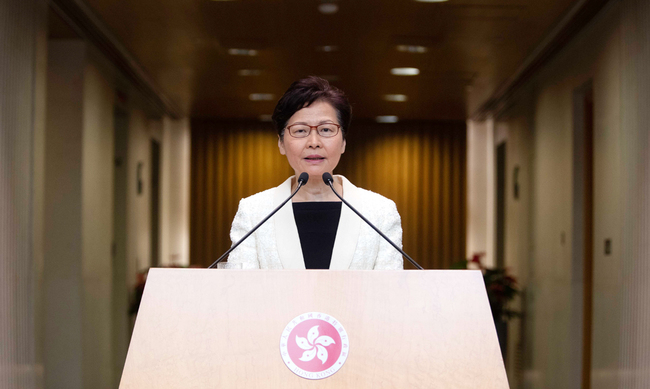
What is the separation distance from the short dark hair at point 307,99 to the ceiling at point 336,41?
206 cm

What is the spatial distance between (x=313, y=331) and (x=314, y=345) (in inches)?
1.0

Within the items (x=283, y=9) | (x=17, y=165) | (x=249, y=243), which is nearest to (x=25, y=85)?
(x=17, y=165)

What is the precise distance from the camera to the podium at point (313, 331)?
98 centimetres

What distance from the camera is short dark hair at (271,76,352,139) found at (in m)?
1.58

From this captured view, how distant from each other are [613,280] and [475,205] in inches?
184

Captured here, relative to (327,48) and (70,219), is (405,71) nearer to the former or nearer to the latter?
(327,48)

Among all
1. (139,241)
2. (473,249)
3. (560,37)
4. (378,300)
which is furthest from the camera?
(473,249)

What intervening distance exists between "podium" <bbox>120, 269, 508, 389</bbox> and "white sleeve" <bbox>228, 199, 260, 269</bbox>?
0.49 metres

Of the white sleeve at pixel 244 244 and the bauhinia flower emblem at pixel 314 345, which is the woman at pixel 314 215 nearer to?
the white sleeve at pixel 244 244

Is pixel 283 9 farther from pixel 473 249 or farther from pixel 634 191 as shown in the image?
pixel 473 249

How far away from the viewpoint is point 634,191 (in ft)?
9.62

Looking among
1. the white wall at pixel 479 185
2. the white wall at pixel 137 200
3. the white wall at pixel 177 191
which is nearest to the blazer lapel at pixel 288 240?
the white wall at pixel 137 200

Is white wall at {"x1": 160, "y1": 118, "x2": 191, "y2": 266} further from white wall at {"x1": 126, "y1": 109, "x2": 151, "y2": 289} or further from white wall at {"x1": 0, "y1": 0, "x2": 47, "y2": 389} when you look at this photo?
white wall at {"x1": 0, "y1": 0, "x2": 47, "y2": 389}

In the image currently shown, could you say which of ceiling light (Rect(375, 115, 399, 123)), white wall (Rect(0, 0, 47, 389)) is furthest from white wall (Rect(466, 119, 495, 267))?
white wall (Rect(0, 0, 47, 389))
